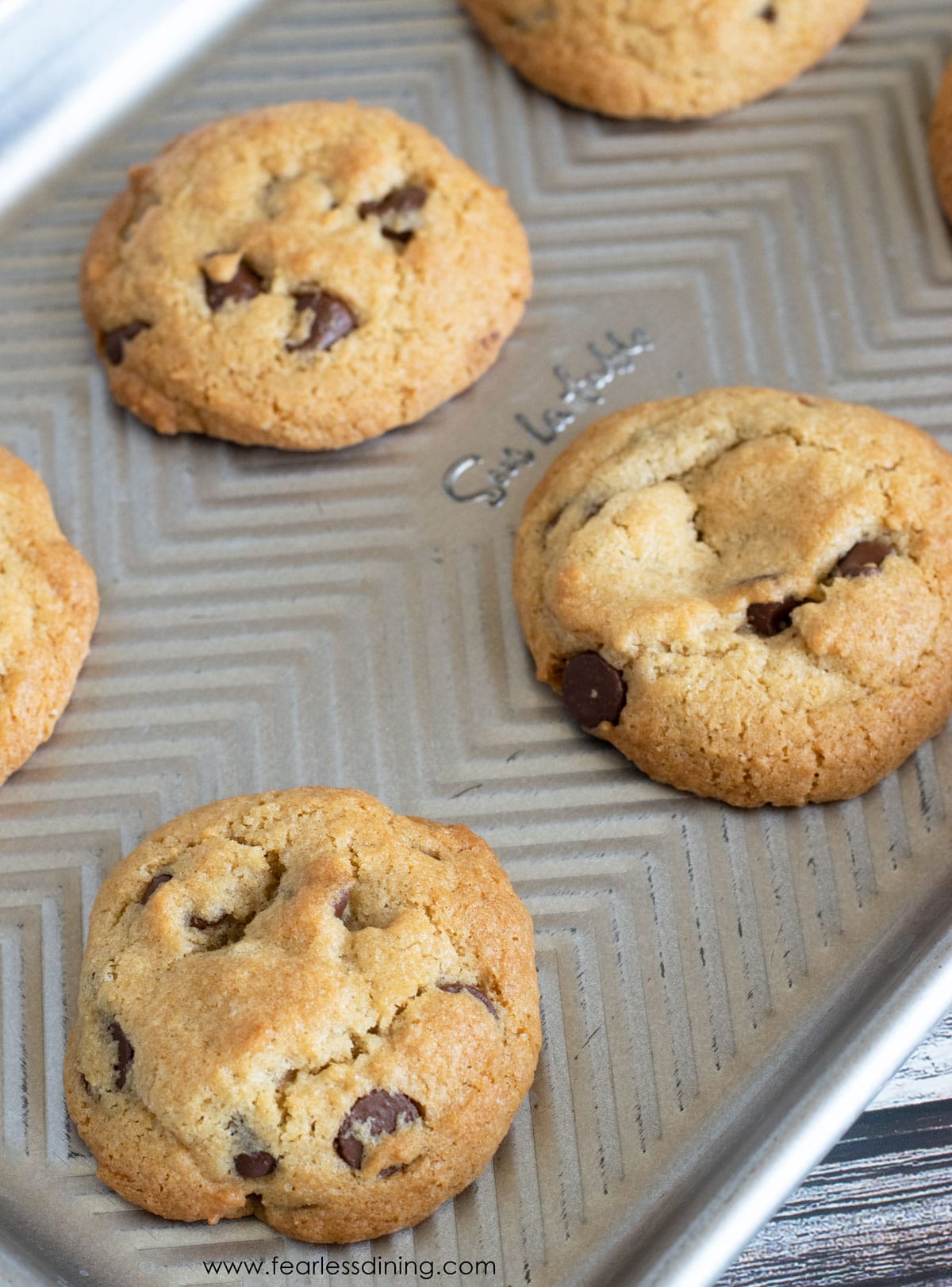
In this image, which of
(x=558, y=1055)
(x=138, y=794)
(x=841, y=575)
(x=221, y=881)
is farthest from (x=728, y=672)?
(x=138, y=794)

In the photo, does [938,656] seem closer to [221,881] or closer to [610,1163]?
[610,1163]

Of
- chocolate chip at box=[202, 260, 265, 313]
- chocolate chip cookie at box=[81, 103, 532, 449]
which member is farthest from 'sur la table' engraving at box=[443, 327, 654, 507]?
chocolate chip at box=[202, 260, 265, 313]

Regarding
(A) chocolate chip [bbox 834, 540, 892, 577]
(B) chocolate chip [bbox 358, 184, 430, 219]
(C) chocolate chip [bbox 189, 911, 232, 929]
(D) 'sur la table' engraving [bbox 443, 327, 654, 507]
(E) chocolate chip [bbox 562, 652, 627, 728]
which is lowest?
(C) chocolate chip [bbox 189, 911, 232, 929]

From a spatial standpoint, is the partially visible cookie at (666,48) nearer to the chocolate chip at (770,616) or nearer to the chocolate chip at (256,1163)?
the chocolate chip at (770,616)

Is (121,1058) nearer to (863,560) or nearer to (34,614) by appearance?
(34,614)

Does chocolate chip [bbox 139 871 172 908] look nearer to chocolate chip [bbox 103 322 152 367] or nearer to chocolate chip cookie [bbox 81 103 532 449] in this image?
chocolate chip cookie [bbox 81 103 532 449]

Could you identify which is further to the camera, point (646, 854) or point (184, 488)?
point (184, 488)
